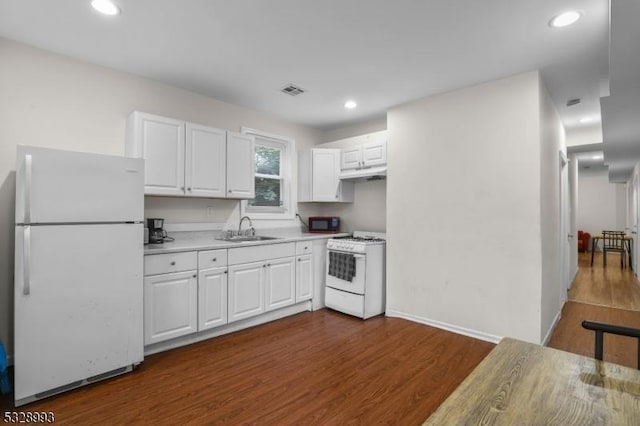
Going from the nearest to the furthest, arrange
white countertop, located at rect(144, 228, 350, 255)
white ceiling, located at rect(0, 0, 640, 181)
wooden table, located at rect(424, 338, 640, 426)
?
wooden table, located at rect(424, 338, 640, 426)
white ceiling, located at rect(0, 0, 640, 181)
white countertop, located at rect(144, 228, 350, 255)

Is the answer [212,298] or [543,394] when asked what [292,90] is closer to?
[212,298]

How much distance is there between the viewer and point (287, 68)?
295 centimetres

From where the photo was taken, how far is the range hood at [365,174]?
4051mm

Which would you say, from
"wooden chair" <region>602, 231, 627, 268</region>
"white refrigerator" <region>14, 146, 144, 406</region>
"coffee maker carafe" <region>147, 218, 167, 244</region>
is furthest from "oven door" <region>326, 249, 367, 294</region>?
"wooden chair" <region>602, 231, 627, 268</region>

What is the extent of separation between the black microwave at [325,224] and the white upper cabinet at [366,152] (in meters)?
0.77

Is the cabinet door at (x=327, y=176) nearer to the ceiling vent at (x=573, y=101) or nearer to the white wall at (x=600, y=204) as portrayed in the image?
the ceiling vent at (x=573, y=101)

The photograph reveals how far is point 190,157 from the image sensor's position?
324 centimetres

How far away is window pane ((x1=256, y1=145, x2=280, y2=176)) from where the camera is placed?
4359 millimetres

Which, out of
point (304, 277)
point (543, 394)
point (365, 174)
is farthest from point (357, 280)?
point (543, 394)

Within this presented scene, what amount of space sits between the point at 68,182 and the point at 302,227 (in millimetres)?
3051

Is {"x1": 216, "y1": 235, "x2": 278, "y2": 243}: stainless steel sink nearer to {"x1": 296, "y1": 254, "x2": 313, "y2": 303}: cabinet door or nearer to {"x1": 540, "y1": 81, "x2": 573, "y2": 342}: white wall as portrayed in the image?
{"x1": 296, "y1": 254, "x2": 313, "y2": 303}: cabinet door

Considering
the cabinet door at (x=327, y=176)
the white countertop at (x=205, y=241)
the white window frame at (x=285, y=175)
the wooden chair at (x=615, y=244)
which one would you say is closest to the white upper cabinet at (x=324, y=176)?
the cabinet door at (x=327, y=176)

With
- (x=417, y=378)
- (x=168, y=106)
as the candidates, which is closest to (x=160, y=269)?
(x=168, y=106)

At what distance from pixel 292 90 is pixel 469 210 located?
225 centimetres
